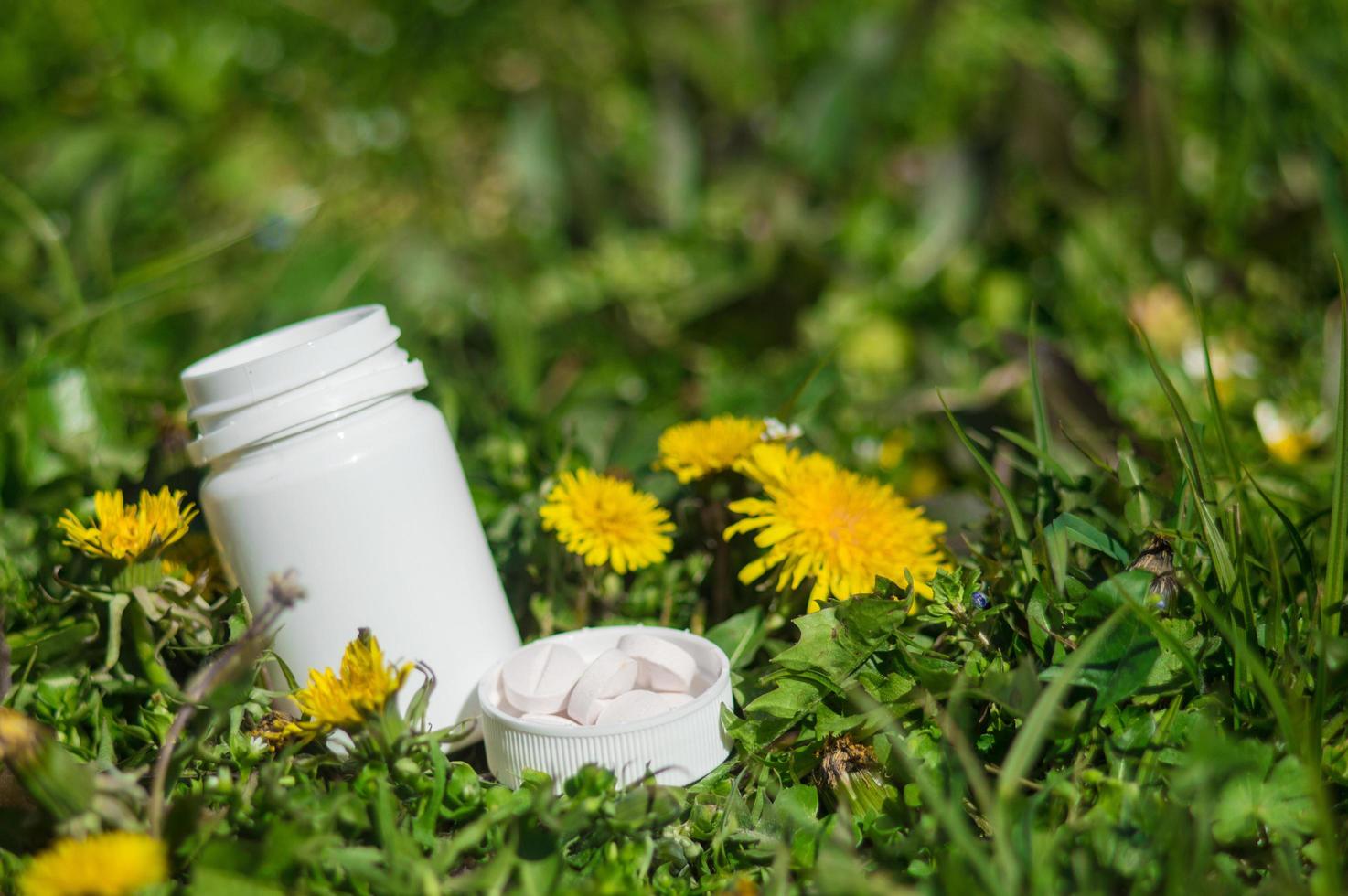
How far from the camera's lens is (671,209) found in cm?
268

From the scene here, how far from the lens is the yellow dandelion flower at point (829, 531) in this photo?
3.84 feet

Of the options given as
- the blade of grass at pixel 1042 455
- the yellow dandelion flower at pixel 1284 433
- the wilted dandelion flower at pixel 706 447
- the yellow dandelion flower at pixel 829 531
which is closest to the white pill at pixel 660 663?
the yellow dandelion flower at pixel 829 531

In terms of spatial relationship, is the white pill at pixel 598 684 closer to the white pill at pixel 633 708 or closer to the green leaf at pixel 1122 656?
the white pill at pixel 633 708

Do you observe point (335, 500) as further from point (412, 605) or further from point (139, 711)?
point (139, 711)

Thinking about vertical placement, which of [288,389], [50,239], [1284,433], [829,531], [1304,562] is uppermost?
[50,239]

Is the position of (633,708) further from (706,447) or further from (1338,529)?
(1338,529)

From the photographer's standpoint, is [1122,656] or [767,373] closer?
[1122,656]

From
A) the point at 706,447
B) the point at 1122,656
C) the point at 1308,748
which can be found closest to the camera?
the point at 1308,748

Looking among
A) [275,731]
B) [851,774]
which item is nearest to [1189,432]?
[851,774]

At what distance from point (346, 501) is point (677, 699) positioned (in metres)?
0.40

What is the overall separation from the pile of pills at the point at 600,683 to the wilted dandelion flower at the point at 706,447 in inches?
8.8

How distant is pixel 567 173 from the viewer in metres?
2.74

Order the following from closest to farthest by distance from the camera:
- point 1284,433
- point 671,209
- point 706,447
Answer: point 706,447
point 1284,433
point 671,209

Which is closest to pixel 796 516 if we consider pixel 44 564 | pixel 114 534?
pixel 114 534
